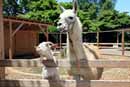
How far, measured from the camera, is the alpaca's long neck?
477 centimetres

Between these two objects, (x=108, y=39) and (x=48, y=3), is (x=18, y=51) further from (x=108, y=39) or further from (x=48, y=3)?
(x=48, y=3)

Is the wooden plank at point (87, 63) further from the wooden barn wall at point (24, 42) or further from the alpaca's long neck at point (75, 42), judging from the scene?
the wooden barn wall at point (24, 42)

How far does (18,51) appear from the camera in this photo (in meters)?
22.2

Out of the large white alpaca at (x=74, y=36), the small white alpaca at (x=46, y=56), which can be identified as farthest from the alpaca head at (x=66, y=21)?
the small white alpaca at (x=46, y=56)

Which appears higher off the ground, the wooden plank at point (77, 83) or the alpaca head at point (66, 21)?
the alpaca head at point (66, 21)

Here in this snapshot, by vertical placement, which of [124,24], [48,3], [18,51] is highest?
[48,3]

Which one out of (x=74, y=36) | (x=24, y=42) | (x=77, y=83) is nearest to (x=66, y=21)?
(x=74, y=36)

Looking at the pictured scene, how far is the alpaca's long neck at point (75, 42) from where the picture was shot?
4.77 metres

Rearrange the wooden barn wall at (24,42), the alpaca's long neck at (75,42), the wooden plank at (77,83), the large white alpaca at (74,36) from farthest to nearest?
1. the wooden barn wall at (24,42)
2. the alpaca's long neck at (75,42)
3. the large white alpaca at (74,36)
4. the wooden plank at (77,83)

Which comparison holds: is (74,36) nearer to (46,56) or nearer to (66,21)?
(66,21)

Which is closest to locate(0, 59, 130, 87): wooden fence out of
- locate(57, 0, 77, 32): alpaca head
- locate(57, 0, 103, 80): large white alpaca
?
locate(57, 0, 103, 80): large white alpaca

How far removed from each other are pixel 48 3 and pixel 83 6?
641 inches

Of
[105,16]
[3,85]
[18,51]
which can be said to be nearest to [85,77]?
[3,85]

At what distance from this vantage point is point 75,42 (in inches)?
192
